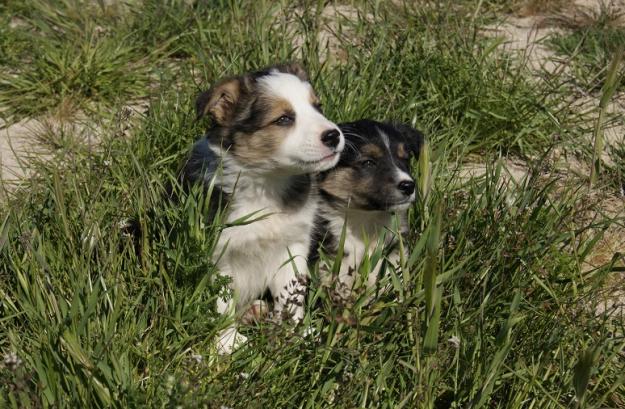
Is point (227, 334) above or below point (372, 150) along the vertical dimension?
below

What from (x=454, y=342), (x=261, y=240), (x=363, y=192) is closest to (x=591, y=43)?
(x=363, y=192)

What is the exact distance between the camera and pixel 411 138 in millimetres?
5027

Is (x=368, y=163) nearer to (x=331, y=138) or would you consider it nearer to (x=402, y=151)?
(x=402, y=151)

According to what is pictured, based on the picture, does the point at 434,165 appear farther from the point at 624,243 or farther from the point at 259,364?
the point at 259,364

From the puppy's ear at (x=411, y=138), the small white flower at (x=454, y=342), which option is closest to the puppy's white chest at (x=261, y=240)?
the puppy's ear at (x=411, y=138)

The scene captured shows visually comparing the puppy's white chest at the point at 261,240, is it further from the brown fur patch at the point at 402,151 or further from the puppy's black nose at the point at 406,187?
the brown fur patch at the point at 402,151

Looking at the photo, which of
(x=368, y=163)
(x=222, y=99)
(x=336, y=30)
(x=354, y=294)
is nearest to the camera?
(x=354, y=294)

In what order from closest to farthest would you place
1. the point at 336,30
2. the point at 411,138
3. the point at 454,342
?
the point at 454,342, the point at 411,138, the point at 336,30

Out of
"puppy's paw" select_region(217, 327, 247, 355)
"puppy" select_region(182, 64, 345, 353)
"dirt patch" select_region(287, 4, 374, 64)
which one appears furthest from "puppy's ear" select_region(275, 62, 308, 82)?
"puppy's paw" select_region(217, 327, 247, 355)

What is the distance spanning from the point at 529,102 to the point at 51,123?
321 cm

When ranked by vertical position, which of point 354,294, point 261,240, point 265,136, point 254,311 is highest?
point 265,136

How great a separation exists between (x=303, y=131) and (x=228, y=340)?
1.02 m

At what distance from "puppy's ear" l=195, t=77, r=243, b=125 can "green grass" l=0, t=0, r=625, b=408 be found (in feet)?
1.25

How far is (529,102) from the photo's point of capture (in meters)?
5.82
